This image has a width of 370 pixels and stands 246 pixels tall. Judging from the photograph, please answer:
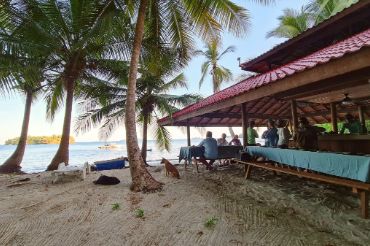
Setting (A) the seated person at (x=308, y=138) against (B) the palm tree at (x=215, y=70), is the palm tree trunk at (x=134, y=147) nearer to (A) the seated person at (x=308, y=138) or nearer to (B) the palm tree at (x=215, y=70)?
(A) the seated person at (x=308, y=138)

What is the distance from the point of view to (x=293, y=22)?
53.3 ft

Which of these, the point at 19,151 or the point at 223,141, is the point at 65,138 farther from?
the point at 223,141

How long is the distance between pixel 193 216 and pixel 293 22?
16055 mm

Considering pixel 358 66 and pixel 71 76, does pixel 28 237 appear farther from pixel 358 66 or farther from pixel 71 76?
pixel 71 76

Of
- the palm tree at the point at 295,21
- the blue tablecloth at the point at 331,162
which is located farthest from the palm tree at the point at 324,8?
the blue tablecloth at the point at 331,162

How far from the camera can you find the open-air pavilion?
379 cm

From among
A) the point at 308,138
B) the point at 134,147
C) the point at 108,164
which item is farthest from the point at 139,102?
the point at 308,138

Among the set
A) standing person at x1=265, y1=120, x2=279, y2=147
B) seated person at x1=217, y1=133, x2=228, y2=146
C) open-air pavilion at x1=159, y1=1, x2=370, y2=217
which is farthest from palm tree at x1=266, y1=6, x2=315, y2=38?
standing person at x1=265, y1=120, x2=279, y2=147

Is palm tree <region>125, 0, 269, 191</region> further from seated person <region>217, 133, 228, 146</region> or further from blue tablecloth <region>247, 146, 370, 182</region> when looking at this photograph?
seated person <region>217, 133, 228, 146</region>

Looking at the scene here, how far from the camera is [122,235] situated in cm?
372

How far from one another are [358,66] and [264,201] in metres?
2.97

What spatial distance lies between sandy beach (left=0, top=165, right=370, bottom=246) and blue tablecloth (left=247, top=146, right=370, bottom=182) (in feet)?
2.03

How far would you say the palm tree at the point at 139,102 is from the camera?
1324 cm

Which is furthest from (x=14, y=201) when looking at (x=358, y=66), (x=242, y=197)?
(x=358, y=66)
